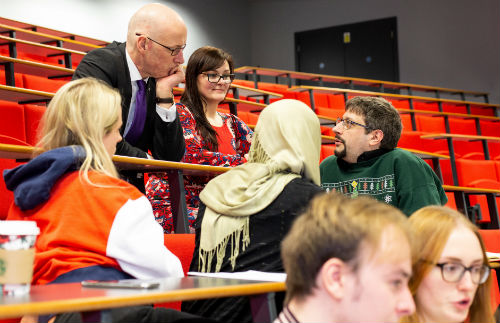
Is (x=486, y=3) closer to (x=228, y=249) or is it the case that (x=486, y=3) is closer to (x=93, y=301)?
(x=228, y=249)

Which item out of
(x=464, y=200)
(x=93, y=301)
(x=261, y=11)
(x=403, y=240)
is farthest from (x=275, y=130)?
(x=261, y=11)

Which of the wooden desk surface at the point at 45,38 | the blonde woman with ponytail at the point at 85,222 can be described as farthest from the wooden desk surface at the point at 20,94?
the wooden desk surface at the point at 45,38

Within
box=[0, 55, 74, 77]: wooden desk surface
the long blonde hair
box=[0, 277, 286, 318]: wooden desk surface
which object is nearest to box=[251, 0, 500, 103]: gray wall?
box=[0, 55, 74, 77]: wooden desk surface

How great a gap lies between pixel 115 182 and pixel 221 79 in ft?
3.96

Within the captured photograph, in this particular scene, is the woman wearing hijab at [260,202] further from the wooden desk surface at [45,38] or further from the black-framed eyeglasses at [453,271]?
the wooden desk surface at [45,38]

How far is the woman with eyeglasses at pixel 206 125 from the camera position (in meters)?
1.95

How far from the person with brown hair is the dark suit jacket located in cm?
98

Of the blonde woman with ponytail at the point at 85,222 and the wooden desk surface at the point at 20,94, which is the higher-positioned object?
the wooden desk surface at the point at 20,94

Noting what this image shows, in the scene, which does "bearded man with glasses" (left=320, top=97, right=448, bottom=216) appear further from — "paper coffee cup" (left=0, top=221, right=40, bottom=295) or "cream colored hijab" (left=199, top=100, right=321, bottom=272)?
"paper coffee cup" (left=0, top=221, right=40, bottom=295)

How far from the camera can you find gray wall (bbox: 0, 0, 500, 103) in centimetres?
693

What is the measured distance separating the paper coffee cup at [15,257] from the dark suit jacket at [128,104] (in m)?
0.86

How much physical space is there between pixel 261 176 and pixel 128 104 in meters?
0.59

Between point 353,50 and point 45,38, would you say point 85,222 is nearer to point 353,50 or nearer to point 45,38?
point 45,38

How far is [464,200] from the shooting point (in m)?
2.72
